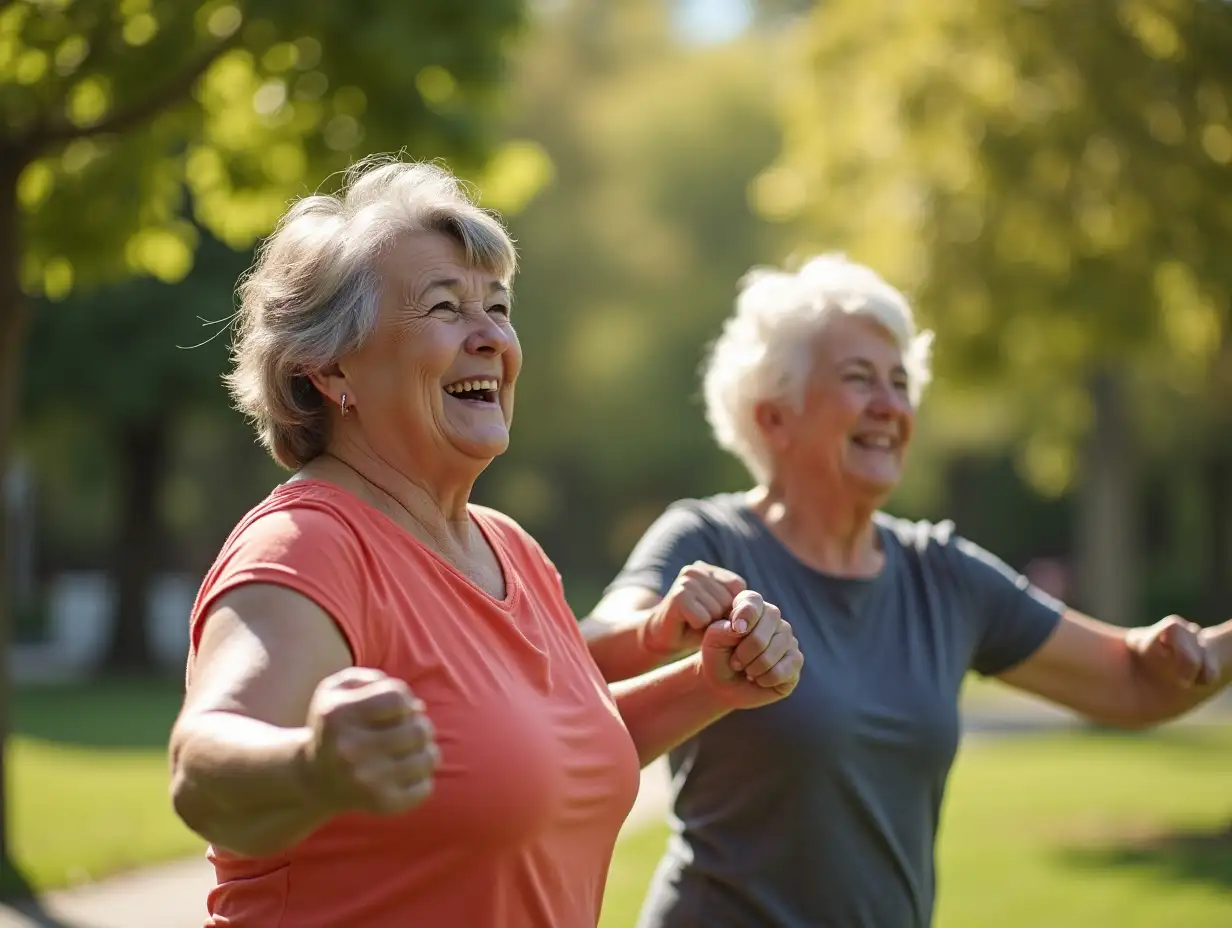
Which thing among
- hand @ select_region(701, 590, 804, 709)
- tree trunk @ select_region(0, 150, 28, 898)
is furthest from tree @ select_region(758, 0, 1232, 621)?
hand @ select_region(701, 590, 804, 709)

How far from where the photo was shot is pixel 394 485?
2.50m

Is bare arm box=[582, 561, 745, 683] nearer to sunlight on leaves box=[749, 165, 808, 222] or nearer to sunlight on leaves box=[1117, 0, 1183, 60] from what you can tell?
sunlight on leaves box=[1117, 0, 1183, 60]

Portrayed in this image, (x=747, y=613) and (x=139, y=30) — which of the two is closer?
(x=747, y=613)

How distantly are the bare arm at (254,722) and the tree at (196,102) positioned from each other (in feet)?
18.7

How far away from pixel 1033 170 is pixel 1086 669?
839 cm

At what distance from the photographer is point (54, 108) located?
25.9ft

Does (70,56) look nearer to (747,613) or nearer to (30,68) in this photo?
(30,68)

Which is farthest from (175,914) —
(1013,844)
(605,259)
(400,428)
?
(605,259)

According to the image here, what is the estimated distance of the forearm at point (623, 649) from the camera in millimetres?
3092

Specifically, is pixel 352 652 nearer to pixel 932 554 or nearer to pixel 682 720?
pixel 682 720

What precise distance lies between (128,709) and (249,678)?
16344 mm

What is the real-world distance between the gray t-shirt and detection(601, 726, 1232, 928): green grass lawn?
3.88 metres

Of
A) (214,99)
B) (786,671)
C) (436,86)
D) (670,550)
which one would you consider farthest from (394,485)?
(214,99)

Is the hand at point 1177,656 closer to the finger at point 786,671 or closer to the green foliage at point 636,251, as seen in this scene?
the finger at point 786,671
